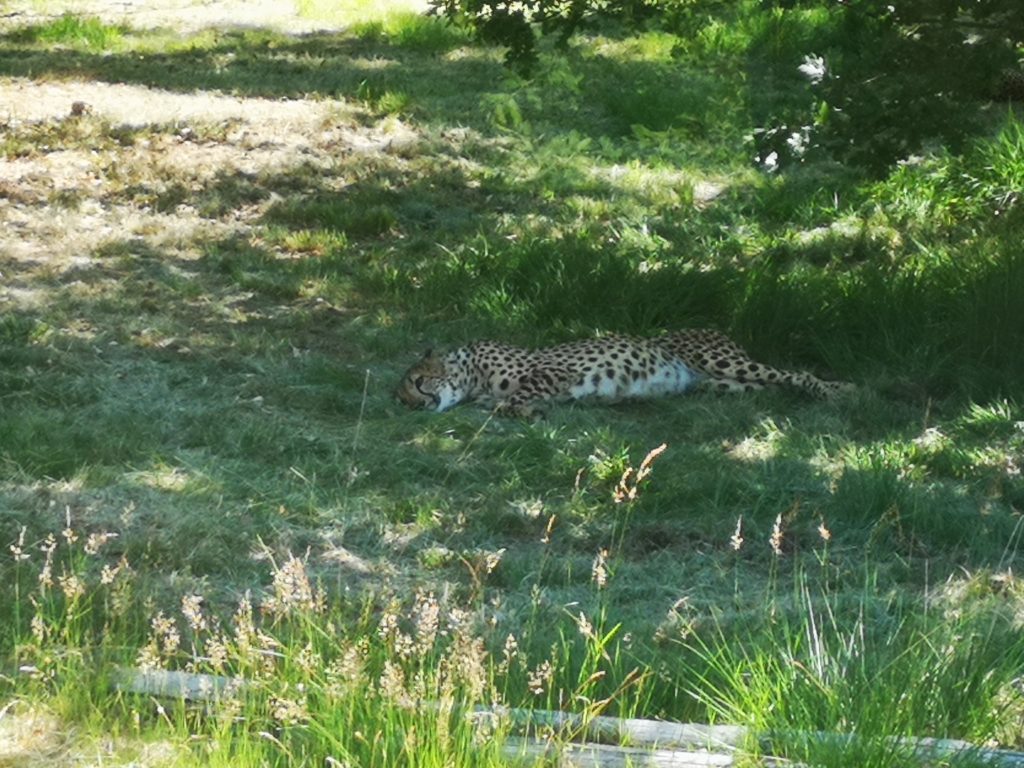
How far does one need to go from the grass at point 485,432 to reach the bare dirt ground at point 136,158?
56 millimetres

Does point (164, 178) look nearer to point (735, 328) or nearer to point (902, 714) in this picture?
point (735, 328)

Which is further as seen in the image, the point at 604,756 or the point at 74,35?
the point at 74,35

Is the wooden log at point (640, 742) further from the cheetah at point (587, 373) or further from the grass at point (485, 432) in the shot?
the cheetah at point (587, 373)

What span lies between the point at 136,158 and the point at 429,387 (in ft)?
15.2

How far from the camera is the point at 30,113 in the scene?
12641mm

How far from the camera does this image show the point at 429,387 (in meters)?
8.13

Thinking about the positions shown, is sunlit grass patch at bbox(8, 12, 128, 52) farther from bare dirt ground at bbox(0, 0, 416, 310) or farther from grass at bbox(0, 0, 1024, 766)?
bare dirt ground at bbox(0, 0, 416, 310)

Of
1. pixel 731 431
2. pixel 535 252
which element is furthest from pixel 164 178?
pixel 731 431

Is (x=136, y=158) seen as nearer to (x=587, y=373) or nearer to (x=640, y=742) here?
(x=587, y=373)

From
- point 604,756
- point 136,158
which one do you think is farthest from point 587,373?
point 136,158

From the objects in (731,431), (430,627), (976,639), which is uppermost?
→ (430,627)

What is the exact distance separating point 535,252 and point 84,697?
18.4 ft

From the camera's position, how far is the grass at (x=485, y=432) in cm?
423

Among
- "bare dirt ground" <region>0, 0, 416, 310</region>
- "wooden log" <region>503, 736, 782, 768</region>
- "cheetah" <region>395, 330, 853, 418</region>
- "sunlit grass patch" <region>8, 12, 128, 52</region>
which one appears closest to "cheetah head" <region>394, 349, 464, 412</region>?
"cheetah" <region>395, 330, 853, 418</region>
